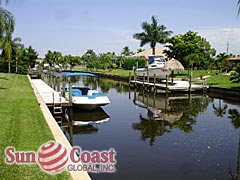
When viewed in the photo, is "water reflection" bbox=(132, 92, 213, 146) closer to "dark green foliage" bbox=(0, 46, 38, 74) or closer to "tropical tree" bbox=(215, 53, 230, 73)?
"tropical tree" bbox=(215, 53, 230, 73)

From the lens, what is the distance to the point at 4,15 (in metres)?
18.7

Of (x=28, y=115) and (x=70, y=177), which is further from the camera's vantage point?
(x=28, y=115)

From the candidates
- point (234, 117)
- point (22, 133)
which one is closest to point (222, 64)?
point (234, 117)

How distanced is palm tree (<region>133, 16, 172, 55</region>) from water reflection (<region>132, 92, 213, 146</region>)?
118 ft

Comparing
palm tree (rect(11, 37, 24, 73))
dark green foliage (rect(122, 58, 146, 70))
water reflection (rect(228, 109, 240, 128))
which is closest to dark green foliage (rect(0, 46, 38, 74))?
palm tree (rect(11, 37, 24, 73))

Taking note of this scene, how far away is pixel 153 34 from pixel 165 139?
52.7 m

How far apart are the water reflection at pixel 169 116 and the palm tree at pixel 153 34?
118ft

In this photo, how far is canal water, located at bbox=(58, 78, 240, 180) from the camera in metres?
9.88

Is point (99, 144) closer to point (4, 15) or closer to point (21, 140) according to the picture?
point (21, 140)

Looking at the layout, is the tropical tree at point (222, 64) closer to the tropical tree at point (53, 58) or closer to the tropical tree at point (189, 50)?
the tropical tree at point (189, 50)

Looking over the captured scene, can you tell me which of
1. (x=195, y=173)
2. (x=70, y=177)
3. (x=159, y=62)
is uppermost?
(x=159, y=62)


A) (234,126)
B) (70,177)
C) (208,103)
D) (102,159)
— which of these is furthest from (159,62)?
(70,177)

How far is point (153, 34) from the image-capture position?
64312mm

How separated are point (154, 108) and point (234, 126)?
7808 millimetres
